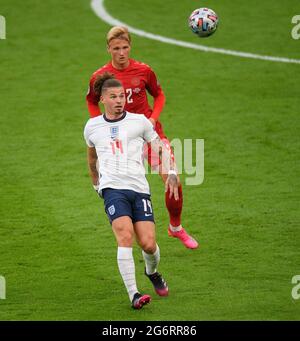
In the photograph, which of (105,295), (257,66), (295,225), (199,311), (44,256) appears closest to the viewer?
(199,311)

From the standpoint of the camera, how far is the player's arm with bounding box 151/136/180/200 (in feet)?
34.2

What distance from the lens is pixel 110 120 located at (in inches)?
421

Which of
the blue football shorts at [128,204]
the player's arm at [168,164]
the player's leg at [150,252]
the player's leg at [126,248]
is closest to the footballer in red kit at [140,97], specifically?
the player's arm at [168,164]

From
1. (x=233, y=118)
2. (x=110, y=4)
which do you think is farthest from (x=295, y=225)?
(x=110, y=4)

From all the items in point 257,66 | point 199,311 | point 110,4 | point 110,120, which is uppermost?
point 110,4

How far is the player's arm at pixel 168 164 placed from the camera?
10423 millimetres

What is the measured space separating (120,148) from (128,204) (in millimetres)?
620

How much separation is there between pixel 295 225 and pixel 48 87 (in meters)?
8.23

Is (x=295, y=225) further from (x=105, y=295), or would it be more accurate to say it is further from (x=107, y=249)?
(x=105, y=295)

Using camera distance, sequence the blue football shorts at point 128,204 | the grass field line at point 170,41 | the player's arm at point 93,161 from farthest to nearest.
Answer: the grass field line at point 170,41 → the player's arm at point 93,161 → the blue football shorts at point 128,204

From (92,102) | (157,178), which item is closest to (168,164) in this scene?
(92,102)

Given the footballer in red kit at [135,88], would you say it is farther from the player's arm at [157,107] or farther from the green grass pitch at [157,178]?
the green grass pitch at [157,178]

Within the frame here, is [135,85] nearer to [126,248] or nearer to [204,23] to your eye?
[126,248]

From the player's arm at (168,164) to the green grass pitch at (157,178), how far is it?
1.24m
